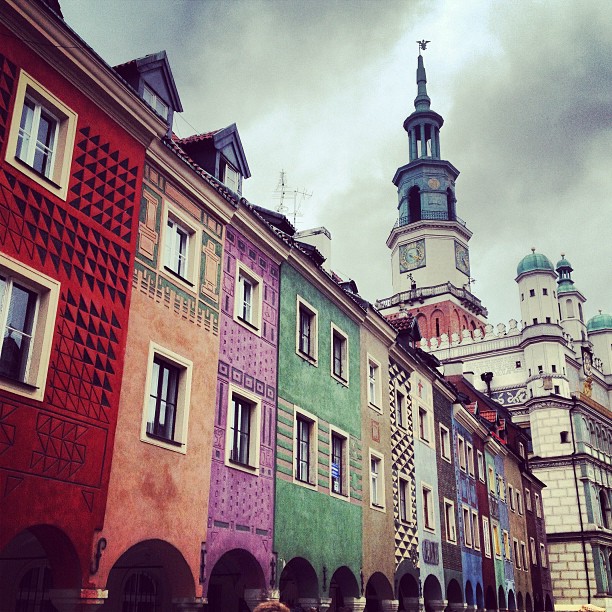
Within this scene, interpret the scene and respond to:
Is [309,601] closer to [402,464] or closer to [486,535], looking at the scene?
[402,464]

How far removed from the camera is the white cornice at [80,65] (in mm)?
11289

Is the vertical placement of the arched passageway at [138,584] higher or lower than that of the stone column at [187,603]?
higher

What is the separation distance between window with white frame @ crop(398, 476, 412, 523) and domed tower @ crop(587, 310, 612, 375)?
5685 centimetres

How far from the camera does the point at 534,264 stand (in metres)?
64.2

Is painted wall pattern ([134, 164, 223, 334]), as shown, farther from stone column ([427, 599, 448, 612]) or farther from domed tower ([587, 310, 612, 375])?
domed tower ([587, 310, 612, 375])

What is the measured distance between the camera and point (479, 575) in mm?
31609

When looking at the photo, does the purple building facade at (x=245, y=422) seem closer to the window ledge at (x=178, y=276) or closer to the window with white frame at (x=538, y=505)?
the window ledge at (x=178, y=276)

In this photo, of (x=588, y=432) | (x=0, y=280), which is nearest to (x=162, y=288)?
(x=0, y=280)

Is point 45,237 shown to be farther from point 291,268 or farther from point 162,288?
point 291,268

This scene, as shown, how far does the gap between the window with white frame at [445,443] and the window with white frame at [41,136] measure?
69.3 feet

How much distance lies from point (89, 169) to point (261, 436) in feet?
22.6

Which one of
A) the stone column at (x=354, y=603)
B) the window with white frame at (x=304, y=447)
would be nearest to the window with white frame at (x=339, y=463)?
the window with white frame at (x=304, y=447)

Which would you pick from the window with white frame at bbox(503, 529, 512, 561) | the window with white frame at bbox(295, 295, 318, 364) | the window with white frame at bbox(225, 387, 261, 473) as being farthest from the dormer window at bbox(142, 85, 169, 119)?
the window with white frame at bbox(503, 529, 512, 561)

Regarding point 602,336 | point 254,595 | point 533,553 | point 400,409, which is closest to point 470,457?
point 400,409
